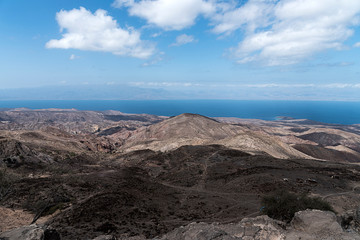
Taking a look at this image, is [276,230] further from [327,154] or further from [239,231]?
[327,154]

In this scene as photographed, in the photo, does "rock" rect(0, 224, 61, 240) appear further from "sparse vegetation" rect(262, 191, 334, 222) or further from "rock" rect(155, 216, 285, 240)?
"sparse vegetation" rect(262, 191, 334, 222)

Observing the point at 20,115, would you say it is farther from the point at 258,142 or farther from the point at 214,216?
the point at 214,216

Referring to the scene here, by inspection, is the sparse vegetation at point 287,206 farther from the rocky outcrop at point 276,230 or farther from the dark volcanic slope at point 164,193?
the rocky outcrop at point 276,230

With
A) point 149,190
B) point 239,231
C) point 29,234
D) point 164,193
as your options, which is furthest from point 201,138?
point 29,234

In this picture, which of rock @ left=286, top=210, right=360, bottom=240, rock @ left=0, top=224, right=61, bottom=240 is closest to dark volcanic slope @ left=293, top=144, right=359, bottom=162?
rock @ left=286, top=210, right=360, bottom=240

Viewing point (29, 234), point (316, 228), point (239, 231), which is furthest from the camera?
point (239, 231)

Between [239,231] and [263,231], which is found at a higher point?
[263,231]

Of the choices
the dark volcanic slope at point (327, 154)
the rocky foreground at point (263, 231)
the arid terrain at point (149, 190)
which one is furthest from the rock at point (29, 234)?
the dark volcanic slope at point (327, 154)

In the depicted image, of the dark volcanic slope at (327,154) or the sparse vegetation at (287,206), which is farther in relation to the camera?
the dark volcanic slope at (327,154)

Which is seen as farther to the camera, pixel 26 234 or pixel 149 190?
pixel 149 190
